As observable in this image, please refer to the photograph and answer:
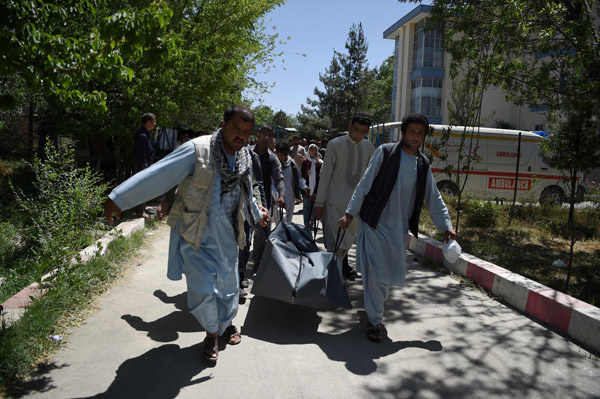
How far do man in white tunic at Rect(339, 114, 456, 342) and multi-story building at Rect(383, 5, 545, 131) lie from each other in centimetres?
3029

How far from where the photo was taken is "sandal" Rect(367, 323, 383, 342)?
3951 millimetres

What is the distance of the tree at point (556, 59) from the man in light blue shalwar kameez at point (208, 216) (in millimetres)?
4353

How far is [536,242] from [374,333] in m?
5.71

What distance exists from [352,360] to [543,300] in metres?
2.24

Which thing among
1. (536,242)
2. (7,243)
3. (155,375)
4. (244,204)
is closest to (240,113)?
(244,204)

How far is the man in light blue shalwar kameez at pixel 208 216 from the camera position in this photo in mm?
3346

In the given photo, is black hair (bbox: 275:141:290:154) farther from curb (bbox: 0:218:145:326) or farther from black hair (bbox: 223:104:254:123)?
black hair (bbox: 223:104:254:123)

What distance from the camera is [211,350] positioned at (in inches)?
135

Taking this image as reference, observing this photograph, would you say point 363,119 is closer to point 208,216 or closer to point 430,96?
point 208,216

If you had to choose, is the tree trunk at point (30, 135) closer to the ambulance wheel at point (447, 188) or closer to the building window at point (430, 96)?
the ambulance wheel at point (447, 188)

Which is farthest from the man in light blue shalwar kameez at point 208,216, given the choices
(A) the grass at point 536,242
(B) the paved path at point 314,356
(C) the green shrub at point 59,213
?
(A) the grass at point 536,242

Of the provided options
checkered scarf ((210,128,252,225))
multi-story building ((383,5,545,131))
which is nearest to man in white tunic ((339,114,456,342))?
checkered scarf ((210,128,252,225))

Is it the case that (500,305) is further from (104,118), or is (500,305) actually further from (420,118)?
(104,118)

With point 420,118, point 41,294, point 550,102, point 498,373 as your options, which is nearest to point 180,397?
point 41,294
